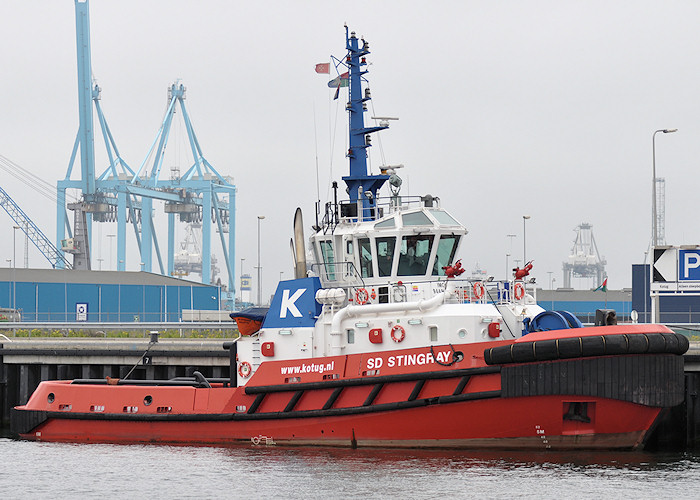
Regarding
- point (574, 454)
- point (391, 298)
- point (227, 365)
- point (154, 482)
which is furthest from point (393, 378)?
point (227, 365)

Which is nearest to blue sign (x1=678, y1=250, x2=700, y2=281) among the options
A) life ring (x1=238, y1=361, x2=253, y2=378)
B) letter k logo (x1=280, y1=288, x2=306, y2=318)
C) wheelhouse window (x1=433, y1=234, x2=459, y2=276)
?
wheelhouse window (x1=433, y1=234, x2=459, y2=276)

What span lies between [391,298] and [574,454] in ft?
12.0

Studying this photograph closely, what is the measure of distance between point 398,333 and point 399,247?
1677mm

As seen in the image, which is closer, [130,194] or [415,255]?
[415,255]

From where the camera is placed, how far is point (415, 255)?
55.1 feet

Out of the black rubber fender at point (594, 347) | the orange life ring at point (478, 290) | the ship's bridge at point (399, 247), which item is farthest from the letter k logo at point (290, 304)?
the black rubber fender at point (594, 347)

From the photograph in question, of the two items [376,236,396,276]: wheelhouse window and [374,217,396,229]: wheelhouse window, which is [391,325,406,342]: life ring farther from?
[374,217,396,229]: wheelhouse window

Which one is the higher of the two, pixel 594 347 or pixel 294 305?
pixel 294 305

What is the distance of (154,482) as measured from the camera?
1418 centimetres

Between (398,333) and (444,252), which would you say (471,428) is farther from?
(444,252)

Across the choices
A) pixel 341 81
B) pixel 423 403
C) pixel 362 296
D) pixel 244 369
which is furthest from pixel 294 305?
pixel 341 81

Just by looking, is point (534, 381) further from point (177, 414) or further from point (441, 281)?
point (177, 414)

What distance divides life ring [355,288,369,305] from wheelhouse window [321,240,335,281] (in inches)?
42.8

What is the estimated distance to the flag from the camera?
19.1 m
